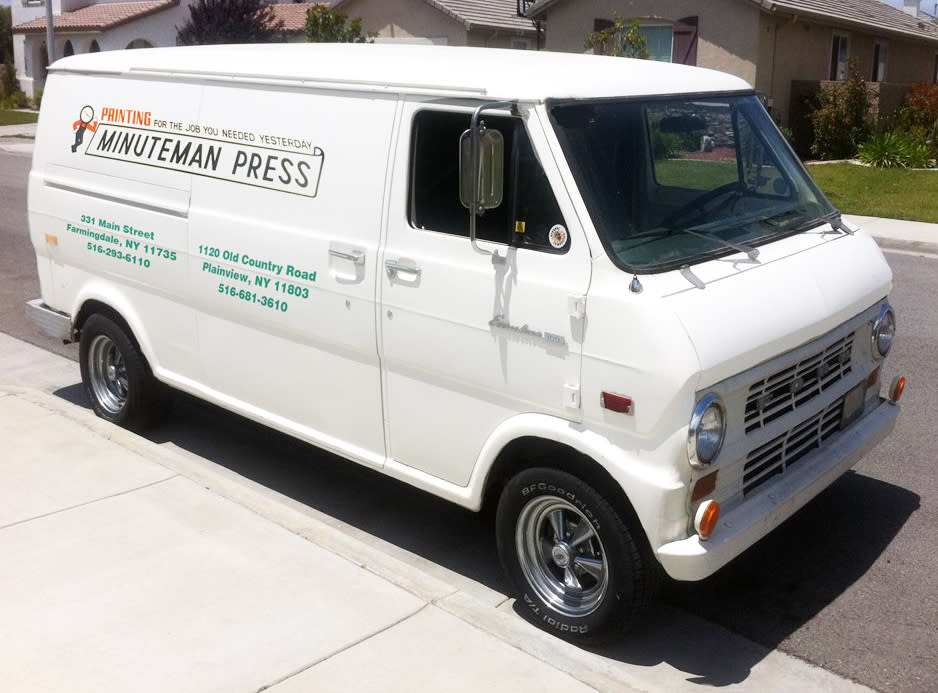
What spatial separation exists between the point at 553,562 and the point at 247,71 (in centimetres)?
294

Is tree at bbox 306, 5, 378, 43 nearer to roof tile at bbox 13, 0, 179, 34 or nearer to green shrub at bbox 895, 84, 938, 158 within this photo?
green shrub at bbox 895, 84, 938, 158

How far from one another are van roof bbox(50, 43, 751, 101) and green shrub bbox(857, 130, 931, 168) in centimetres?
1674

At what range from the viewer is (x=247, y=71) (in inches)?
222

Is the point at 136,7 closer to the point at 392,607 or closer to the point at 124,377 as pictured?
the point at 124,377

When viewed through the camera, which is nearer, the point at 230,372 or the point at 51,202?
the point at 230,372

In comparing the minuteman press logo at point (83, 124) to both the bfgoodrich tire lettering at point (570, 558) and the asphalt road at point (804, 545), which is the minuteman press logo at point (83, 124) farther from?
the bfgoodrich tire lettering at point (570, 558)

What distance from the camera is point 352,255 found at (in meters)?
5.06

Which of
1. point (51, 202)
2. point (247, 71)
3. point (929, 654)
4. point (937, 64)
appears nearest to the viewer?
point (929, 654)

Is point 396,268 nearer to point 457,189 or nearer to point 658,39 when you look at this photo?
point 457,189

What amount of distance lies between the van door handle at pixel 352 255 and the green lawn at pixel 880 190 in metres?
11.5

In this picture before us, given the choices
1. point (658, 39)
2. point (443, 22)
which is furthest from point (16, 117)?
point (658, 39)

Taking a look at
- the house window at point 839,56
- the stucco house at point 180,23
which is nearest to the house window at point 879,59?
the house window at point 839,56

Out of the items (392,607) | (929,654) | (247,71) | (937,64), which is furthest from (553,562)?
(937,64)

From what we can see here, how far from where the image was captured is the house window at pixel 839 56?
2645cm
